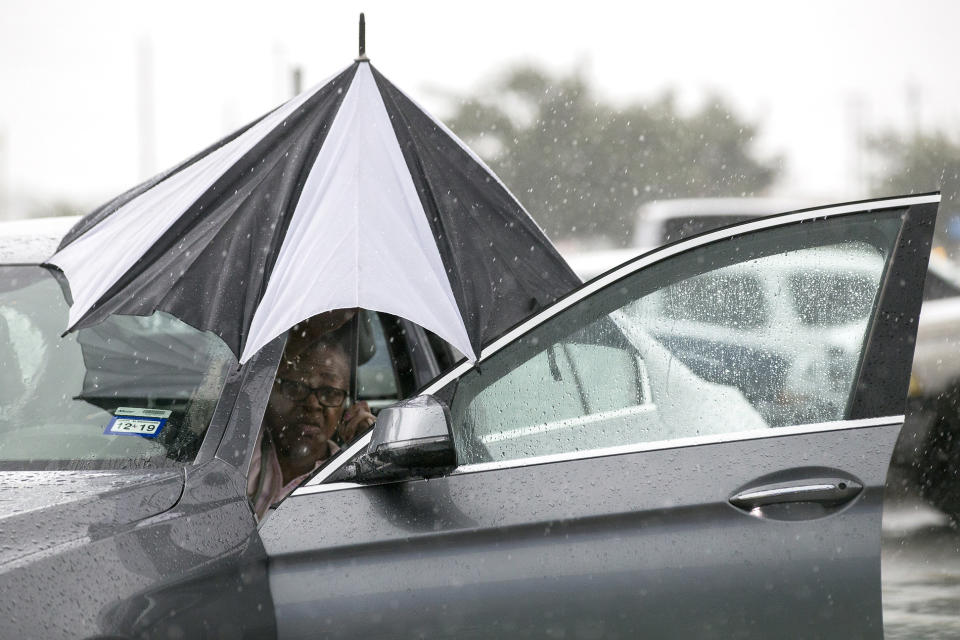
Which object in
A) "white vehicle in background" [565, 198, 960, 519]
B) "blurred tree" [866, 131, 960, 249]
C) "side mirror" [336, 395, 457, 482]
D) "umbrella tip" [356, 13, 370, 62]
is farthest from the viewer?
"blurred tree" [866, 131, 960, 249]

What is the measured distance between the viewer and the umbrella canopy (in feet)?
8.11

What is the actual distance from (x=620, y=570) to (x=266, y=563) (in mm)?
710

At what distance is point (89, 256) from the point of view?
276 centimetres

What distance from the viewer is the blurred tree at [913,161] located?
53281 mm

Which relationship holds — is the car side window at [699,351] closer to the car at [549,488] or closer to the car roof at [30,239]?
the car at [549,488]

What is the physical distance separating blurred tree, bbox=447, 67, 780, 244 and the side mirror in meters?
→ 47.2

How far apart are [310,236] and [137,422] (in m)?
0.56

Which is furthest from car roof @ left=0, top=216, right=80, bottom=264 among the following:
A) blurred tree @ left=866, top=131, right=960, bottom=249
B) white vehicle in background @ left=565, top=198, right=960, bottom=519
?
blurred tree @ left=866, top=131, right=960, bottom=249

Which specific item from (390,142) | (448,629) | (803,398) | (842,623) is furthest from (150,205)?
(842,623)

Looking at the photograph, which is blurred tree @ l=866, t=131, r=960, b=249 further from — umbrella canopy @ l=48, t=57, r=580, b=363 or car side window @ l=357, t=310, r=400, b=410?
umbrella canopy @ l=48, t=57, r=580, b=363

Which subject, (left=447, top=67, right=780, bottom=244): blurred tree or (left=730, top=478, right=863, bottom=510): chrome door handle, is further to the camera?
(left=447, top=67, right=780, bottom=244): blurred tree

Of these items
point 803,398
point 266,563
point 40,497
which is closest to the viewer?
point 40,497

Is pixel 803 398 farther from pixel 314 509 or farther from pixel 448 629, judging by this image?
pixel 314 509

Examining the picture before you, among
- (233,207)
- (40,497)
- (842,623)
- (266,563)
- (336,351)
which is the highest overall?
(233,207)
